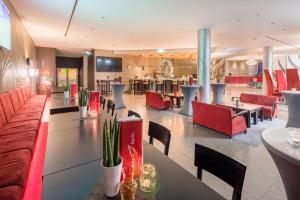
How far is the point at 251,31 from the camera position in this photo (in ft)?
22.6

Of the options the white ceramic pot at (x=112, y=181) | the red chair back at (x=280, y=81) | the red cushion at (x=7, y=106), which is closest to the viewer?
the white ceramic pot at (x=112, y=181)

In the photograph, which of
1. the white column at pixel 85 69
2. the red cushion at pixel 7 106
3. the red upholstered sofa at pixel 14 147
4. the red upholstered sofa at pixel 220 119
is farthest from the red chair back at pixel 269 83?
the white column at pixel 85 69

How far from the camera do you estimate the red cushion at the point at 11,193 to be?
1.17 meters

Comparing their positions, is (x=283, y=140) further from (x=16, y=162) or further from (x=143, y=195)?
(x=16, y=162)

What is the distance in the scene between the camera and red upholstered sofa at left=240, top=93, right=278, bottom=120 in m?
5.30

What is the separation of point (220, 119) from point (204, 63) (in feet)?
9.76

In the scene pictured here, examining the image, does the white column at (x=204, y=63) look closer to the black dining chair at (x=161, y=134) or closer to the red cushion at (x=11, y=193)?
the black dining chair at (x=161, y=134)

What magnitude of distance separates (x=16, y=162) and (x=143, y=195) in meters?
1.45

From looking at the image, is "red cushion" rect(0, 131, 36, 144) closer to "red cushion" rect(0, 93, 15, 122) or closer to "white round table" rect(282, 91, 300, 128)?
"red cushion" rect(0, 93, 15, 122)

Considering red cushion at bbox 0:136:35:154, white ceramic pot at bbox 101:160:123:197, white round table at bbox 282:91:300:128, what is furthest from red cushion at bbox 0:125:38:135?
white round table at bbox 282:91:300:128

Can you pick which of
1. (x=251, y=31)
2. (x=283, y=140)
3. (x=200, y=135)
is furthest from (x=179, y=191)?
(x=251, y=31)

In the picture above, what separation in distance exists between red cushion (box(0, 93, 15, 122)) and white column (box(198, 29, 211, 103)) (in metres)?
5.44

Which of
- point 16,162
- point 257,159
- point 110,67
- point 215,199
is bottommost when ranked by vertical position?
point 257,159

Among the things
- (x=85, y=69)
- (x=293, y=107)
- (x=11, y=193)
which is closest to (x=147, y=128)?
(x=293, y=107)
